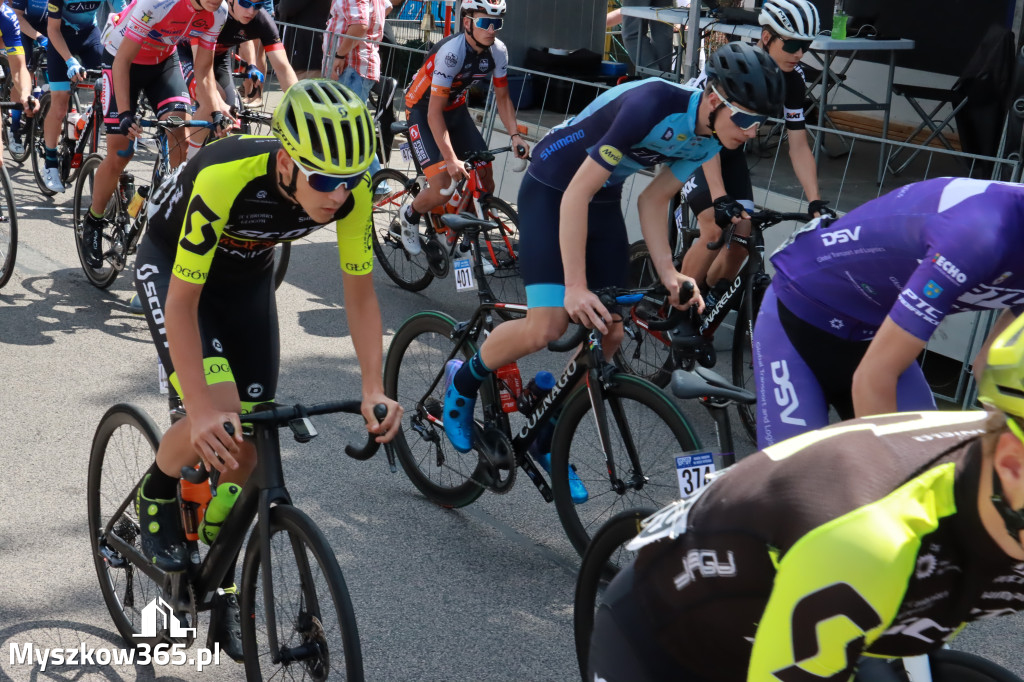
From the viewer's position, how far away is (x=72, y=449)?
5207 millimetres

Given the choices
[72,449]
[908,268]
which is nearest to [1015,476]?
[908,268]

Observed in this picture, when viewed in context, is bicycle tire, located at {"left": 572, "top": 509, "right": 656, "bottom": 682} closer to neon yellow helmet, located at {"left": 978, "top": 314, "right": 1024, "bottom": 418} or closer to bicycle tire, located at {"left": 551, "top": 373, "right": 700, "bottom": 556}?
bicycle tire, located at {"left": 551, "top": 373, "right": 700, "bottom": 556}

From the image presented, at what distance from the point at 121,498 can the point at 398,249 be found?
183 inches

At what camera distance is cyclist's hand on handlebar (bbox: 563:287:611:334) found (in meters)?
3.77

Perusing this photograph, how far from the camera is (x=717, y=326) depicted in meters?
6.08

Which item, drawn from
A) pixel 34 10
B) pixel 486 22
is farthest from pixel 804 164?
pixel 34 10

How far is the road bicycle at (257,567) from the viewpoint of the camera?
9.26ft

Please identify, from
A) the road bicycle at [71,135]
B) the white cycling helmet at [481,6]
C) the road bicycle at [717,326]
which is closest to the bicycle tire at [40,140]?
the road bicycle at [71,135]

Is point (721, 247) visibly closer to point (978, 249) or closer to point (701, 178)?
point (701, 178)

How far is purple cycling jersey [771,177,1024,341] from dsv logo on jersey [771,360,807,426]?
18 cm

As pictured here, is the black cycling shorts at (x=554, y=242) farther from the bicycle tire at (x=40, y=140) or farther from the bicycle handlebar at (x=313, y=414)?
the bicycle tire at (x=40, y=140)

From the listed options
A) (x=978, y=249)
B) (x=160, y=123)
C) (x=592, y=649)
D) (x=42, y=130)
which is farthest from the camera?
(x=42, y=130)

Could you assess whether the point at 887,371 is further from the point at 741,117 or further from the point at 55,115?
the point at 55,115

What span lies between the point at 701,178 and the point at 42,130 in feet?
22.2
